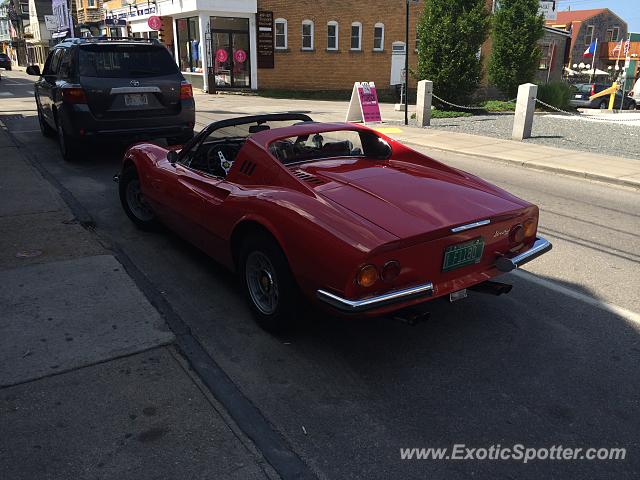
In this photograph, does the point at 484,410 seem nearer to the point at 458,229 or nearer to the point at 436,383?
the point at 436,383

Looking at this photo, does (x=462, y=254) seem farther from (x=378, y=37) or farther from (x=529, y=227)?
(x=378, y=37)

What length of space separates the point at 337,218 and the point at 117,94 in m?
6.55

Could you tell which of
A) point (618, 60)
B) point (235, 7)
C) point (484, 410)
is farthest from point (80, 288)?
point (618, 60)

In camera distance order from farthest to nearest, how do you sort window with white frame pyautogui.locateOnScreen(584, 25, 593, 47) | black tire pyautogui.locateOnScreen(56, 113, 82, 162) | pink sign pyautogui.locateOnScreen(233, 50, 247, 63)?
window with white frame pyautogui.locateOnScreen(584, 25, 593, 47) < pink sign pyautogui.locateOnScreen(233, 50, 247, 63) < black tire pyautogui.locateOnScreen(56, 113, 82, 162)

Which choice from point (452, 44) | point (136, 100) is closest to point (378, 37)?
point (452, 44)

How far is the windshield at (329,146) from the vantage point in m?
4.14

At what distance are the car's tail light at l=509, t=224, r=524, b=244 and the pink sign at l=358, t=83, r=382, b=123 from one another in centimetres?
1315

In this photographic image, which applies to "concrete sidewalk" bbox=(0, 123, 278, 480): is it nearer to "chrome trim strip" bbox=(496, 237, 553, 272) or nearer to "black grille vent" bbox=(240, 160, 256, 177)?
"black grille vent" bbox=(240, 160, 256, 177)

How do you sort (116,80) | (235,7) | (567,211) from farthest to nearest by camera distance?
(235,7) < (116,80) < (567,211)

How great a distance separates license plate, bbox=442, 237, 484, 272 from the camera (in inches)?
130

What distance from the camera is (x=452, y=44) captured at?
17.8 meters

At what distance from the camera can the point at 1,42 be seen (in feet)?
375

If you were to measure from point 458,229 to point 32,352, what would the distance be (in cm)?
281

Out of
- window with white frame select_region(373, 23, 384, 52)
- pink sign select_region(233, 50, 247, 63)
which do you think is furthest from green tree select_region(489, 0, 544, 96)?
pink sign select_region(233, 50, 247, 63)
